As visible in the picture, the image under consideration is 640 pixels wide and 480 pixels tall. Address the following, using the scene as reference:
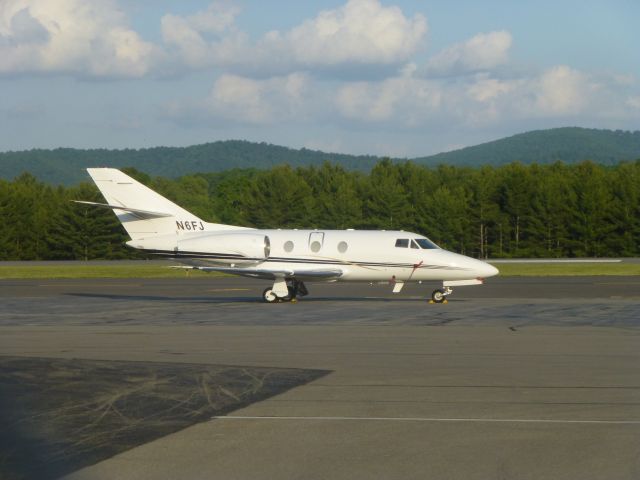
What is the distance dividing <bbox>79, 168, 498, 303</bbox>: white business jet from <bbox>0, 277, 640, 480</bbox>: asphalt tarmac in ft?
3.52

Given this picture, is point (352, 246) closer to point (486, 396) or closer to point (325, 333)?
point (325, 333)

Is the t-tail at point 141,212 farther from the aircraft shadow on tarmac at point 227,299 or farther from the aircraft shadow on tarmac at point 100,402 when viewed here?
the aircraft shadow on tarmac at point 100,402

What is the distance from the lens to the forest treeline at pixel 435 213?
98.4 metres

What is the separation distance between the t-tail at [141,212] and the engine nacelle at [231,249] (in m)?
1.10

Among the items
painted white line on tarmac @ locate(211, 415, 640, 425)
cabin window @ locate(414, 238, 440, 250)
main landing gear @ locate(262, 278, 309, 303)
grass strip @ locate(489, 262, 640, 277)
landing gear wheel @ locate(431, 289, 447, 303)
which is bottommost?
grass strip @ locate(489, 262, 640, 277)

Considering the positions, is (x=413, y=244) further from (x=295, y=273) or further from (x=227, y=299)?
(x=227, y=299)

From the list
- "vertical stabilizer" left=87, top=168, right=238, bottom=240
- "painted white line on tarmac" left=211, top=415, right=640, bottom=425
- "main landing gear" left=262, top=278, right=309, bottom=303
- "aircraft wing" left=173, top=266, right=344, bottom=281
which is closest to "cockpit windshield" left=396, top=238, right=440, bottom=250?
"aircraft wing" left=173, top=266, right=344, bottom=281

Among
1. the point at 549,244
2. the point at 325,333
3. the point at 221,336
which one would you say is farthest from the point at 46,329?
the point at 549,244

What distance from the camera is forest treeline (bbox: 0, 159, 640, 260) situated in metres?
98.4

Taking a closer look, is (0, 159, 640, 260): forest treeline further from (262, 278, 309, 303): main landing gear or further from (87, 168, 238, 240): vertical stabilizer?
(262, 278, 309, 303): main landing gear

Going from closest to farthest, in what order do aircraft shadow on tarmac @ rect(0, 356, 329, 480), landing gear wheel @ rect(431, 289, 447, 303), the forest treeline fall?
1. aircraft shadow on tarmac @ rect(0, 356, 329, 480)
2. landing gear wheel @ rect(431, 289, 447, 303)
3. the forest treeline

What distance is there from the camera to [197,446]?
416 inches

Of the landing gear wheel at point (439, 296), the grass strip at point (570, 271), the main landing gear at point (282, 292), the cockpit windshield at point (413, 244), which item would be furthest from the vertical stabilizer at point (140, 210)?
the grass strip at point (570, 271)

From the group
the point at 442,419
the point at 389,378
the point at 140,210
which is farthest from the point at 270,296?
the point at 442,419
